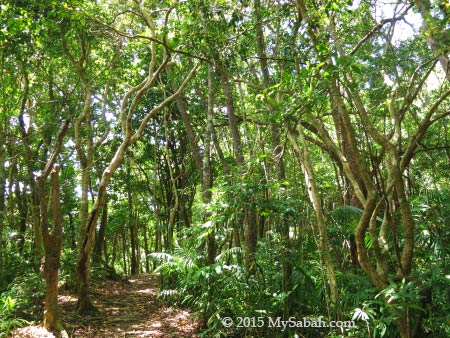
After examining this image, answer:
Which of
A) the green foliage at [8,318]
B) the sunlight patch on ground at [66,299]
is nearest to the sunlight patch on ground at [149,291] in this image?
the sunlight patch on ground at [66,299]

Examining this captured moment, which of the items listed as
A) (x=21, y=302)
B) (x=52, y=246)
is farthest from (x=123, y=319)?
(x=52, y=246)

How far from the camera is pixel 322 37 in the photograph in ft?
16.4

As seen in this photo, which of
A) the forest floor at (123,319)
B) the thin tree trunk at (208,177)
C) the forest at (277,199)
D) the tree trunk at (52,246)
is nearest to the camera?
the forest at (277,199)

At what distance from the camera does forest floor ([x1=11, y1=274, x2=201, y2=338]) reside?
693 centimetres

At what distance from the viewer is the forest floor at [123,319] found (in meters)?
6.93

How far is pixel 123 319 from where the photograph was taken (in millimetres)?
8078

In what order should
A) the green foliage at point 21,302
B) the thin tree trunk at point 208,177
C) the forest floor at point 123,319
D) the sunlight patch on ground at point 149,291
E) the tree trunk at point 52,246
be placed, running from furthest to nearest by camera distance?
the sunlight patch on ground at point 149,291 < the thin tree trunk at point 208,177 < the forest floor at point 123,319 < the green foliage at point 21,302 < the tree trunk at point 52,246

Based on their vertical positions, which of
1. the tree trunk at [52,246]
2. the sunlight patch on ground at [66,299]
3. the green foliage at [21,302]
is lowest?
the sunlight patch on ground at [66,299]

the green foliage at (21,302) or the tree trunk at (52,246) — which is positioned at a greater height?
the tree trunk at (52,246)

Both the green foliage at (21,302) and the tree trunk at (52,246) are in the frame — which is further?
the green foliage at (21,302)

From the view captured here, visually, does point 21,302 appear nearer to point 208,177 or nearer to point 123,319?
point 123,319

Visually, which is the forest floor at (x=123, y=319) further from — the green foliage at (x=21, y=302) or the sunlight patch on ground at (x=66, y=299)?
the green foliage at (x=21, y=302)

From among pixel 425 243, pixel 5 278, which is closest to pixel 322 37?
pixel 425 243

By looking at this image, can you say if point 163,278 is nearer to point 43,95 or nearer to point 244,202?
point 244,202
